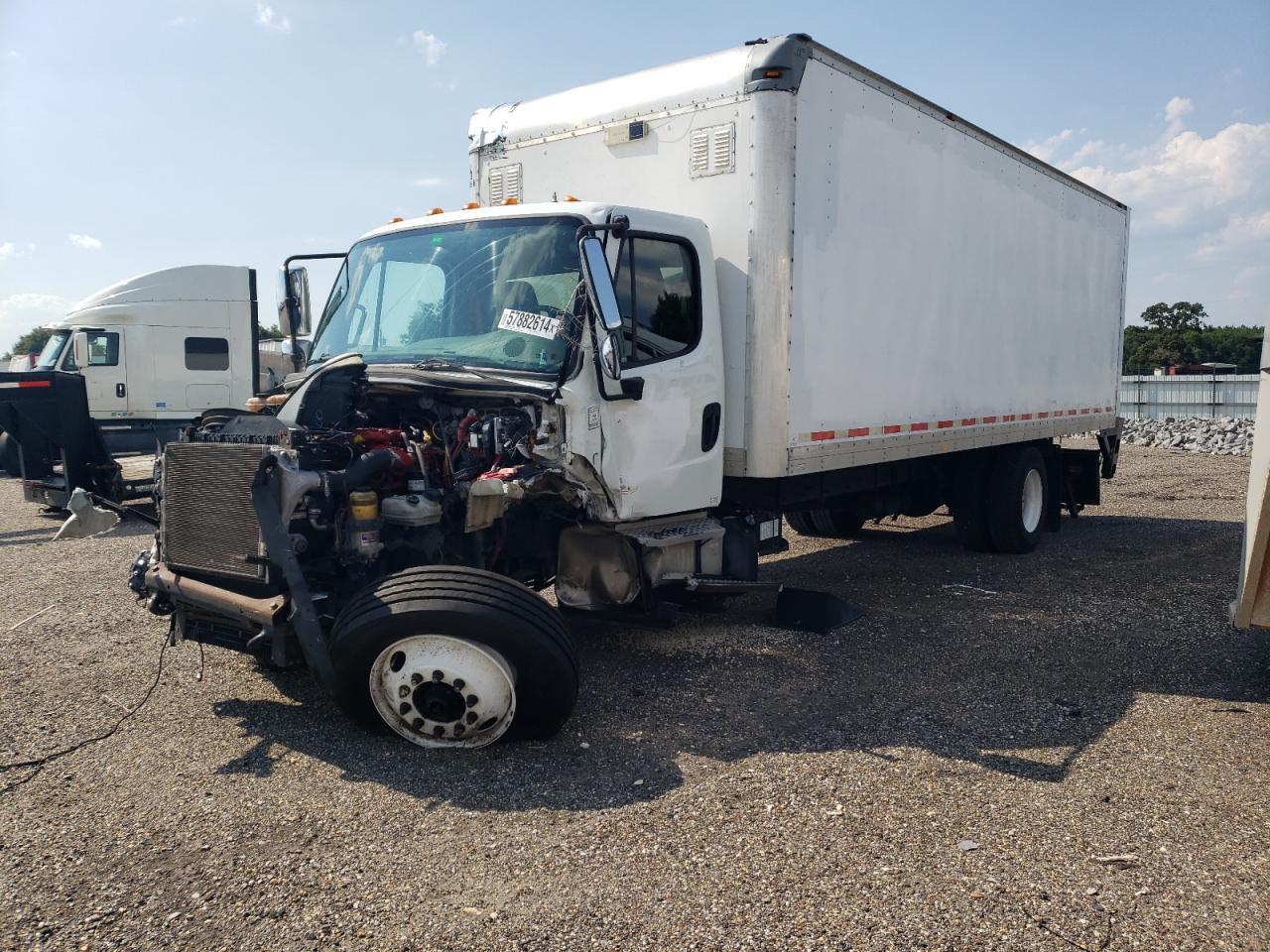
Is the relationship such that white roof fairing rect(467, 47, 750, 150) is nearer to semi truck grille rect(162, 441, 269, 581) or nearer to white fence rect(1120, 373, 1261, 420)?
semi truck grille rect(162, 441, 269, 581)

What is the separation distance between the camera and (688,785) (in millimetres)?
4156

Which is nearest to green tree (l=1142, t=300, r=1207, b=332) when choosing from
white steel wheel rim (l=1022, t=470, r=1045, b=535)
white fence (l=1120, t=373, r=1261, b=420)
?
white fence (l=1120, t=373, r=1261, b=420)

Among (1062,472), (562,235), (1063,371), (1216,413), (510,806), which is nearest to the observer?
(510,806)

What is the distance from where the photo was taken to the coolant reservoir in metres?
4.75

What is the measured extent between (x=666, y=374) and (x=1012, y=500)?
5449 mm

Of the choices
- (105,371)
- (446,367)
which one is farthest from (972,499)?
(105,371)

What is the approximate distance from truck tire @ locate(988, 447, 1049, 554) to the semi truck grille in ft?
23.9

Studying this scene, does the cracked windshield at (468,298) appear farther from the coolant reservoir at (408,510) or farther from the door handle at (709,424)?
the door handle at (709,424)

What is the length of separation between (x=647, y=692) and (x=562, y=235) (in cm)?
255

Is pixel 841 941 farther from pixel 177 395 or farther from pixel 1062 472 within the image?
pixel 177 395

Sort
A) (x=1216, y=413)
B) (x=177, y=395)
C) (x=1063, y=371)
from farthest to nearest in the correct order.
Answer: (x=1216, y=413) < (x=177, y=395) < (x=1063, y=371)

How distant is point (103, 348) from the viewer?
15594 millimetres

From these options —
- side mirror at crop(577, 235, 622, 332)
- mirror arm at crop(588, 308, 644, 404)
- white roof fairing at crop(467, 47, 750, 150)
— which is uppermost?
white roof fairing at crop(467, 47, 750, 150)

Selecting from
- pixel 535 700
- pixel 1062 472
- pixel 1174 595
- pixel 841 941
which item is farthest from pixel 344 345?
pixel 1062 472
